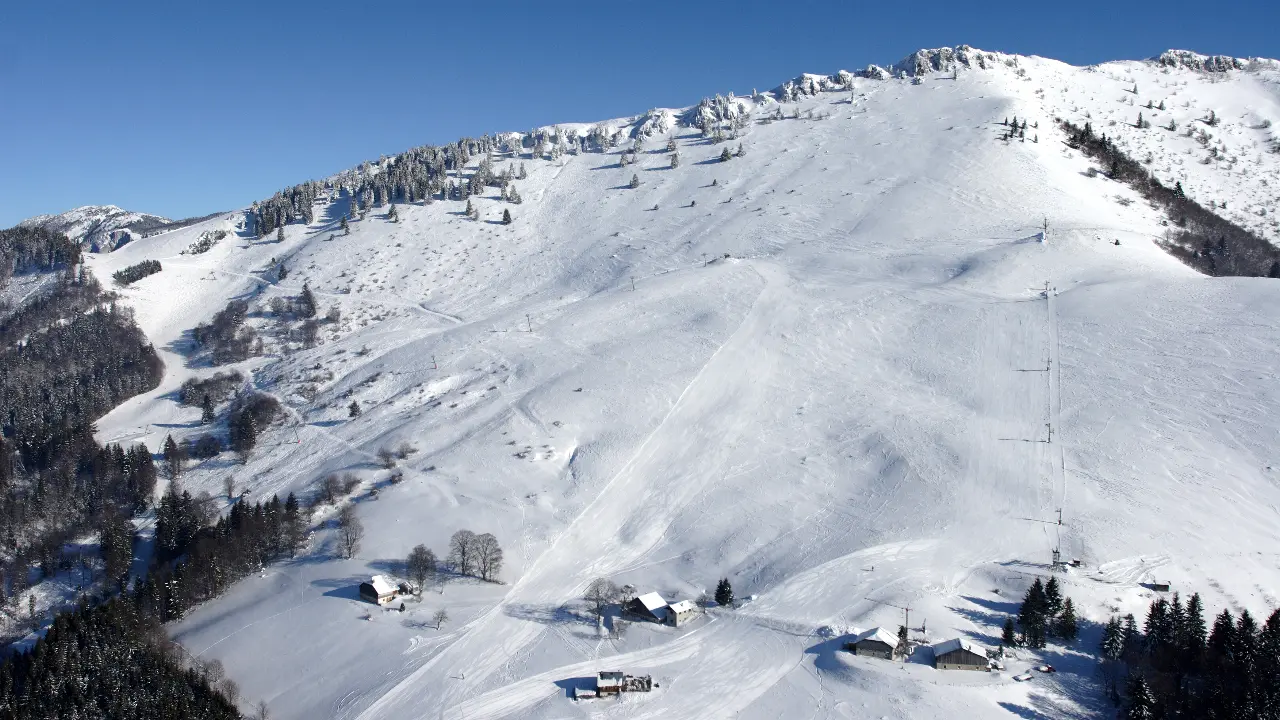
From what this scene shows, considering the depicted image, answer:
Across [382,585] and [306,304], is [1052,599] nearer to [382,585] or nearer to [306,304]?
[382,585]

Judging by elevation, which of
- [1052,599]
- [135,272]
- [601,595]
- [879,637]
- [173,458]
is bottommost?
[601,595]

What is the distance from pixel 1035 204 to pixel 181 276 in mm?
129462

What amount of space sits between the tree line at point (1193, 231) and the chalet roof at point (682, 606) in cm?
8214

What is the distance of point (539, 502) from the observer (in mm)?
56969

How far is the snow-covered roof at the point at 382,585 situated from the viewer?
1849 inches

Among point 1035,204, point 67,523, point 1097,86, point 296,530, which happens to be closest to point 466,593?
point 296,530

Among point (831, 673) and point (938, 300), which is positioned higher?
point (938, 300)

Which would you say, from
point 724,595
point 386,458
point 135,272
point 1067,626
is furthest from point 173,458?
point 1067,626

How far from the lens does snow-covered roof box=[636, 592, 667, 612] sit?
4450cm

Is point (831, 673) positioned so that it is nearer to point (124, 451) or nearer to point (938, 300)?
point (938, 300)

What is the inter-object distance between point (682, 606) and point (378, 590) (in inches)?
715

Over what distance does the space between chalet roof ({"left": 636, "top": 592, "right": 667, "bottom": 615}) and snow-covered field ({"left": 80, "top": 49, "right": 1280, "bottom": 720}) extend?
1.54 meters

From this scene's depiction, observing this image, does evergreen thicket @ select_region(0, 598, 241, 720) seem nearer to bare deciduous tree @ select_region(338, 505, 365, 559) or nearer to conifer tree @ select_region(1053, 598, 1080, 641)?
bare deciduous tree @ select_region(338, 505, 365, 559)

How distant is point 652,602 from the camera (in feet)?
147
